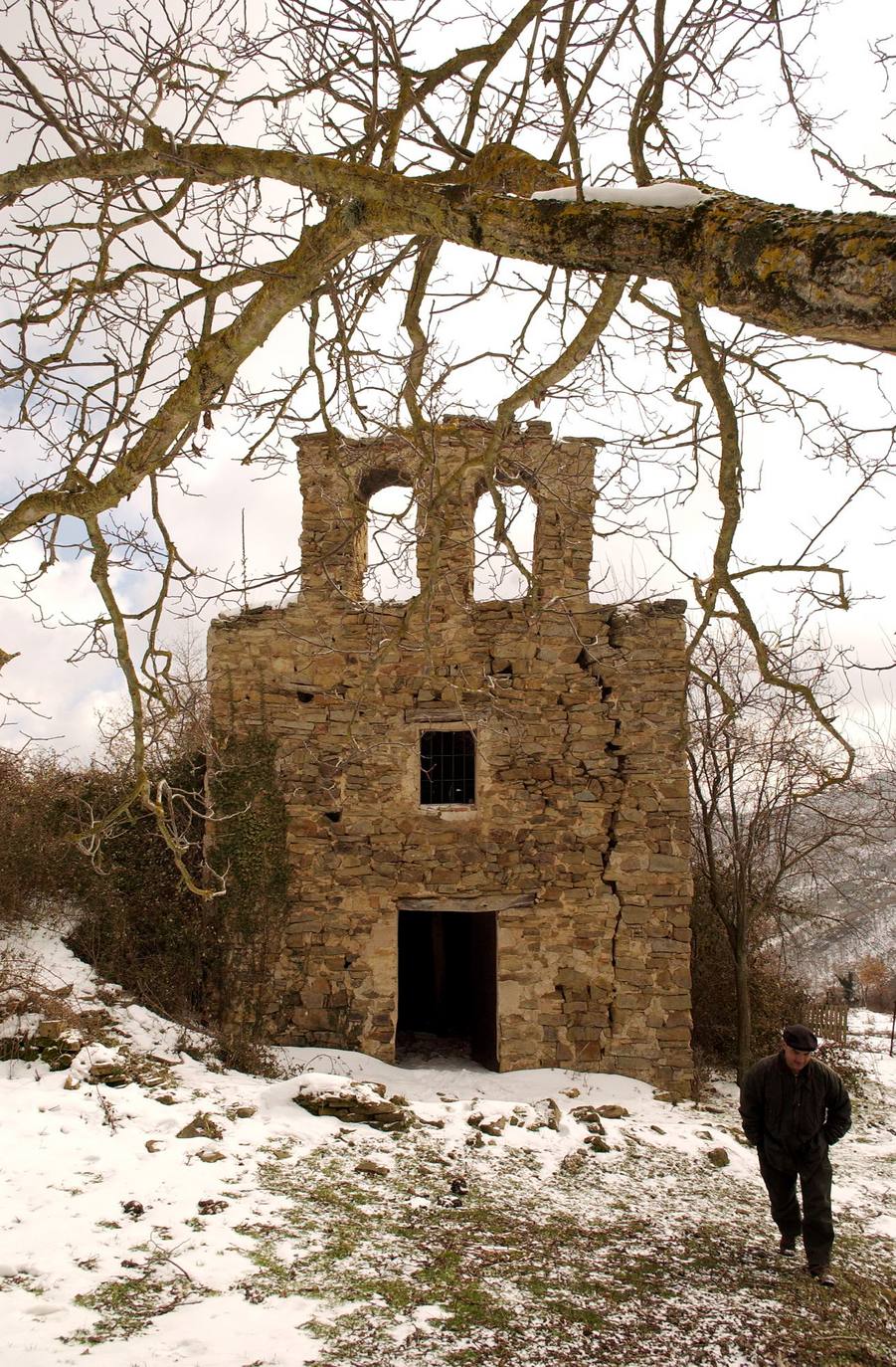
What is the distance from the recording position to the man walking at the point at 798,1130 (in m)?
4.79

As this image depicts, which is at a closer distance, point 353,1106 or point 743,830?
point 353,1106

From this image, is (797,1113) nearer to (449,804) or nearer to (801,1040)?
(801,1040)

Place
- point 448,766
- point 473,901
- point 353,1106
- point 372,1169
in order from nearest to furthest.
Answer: point 372,1169
point 353,1106
point 473,901
point 448,766

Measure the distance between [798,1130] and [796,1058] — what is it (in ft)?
1.25

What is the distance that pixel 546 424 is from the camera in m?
9.58

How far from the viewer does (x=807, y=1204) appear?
482cm

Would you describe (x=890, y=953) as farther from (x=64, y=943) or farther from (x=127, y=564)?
(x=127, y=564)

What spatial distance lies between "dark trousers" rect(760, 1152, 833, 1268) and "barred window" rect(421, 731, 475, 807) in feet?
16.9

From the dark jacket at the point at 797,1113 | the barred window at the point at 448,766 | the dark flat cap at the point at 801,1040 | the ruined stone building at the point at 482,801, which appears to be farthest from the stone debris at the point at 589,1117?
the barred window at the point at 448,766

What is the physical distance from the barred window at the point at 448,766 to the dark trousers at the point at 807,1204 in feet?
16.9

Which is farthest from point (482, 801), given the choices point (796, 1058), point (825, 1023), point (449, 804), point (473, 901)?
point (825, 1023)

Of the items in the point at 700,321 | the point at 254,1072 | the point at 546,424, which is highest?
the point at 546,424

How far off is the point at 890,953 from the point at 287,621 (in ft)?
80.8

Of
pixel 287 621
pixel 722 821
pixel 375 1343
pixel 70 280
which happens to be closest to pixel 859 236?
pixel 70 280
